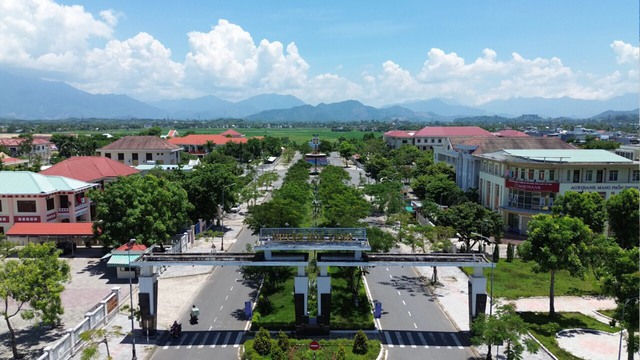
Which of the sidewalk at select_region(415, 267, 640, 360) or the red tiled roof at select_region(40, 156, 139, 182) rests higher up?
the red tiled roof at select_region(40, 156, 139, 182)

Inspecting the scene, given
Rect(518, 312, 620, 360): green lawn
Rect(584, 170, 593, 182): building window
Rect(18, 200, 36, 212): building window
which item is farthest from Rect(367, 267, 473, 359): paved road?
Rect(18, 200, 36, 212): building window

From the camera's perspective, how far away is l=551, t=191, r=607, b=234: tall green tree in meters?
41.3

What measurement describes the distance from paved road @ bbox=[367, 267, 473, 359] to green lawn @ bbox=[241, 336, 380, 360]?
1288 millimetres

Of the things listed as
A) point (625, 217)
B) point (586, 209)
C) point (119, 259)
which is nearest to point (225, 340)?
point (119, 259)

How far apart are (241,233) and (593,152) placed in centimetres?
4148

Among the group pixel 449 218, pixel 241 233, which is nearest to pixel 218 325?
pixel 449 218

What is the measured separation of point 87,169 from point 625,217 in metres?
58.8

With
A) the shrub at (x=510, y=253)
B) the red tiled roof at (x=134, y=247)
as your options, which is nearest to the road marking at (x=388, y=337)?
the shrub at (x=510, y=253)

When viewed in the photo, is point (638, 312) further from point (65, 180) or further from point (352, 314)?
point (65, 180)

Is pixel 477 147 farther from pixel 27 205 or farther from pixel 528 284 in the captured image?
pixel 27 205

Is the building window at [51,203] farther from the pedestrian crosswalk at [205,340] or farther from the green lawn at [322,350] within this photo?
the green lawn at [322,350]

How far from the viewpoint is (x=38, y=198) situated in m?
46.6

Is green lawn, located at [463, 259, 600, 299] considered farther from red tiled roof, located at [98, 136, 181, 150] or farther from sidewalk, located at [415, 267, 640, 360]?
red tiled roof, located at [98, 136, 181, 150]

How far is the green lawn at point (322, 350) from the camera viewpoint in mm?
24062
